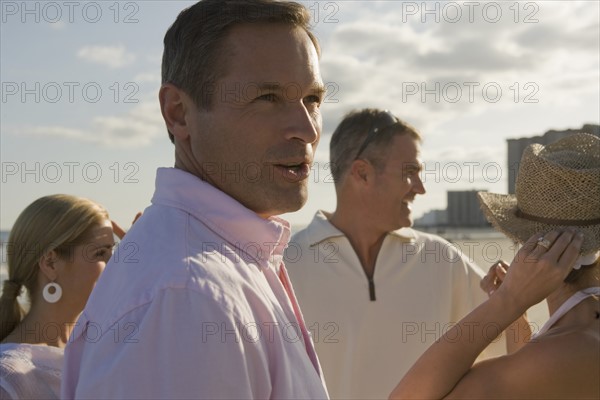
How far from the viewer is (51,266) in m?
3.10

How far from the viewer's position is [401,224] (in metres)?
3.87

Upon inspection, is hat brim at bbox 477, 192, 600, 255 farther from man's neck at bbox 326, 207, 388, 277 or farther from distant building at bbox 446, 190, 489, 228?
distant building at bbox 446, 190, 489, 228

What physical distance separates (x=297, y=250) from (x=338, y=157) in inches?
24.9

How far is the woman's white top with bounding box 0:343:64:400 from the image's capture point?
2520 mm

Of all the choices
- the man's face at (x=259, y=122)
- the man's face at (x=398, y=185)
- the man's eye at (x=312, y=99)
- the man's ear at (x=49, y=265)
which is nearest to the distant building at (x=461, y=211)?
the man's face at (x=398, y=185)

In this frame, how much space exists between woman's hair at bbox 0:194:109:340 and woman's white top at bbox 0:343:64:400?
0.31m

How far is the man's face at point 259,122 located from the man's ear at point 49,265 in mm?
1834

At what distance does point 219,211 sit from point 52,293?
198cm

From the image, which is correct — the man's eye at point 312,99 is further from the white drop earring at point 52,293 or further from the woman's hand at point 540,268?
the white drop earring at point 52,293

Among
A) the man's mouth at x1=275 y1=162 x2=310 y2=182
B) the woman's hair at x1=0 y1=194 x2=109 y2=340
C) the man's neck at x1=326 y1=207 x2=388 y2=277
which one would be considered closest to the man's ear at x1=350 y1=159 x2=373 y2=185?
the man's neck at x1=326 y1=207 x2=388 y2=277

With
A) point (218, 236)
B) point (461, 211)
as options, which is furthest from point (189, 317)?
point (461, 211)

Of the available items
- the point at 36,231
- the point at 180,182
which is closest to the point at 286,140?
the point at 180,182

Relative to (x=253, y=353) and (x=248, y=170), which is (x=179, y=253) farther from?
(x=248, y=170)

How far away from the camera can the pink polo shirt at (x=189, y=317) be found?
1.09 meters
